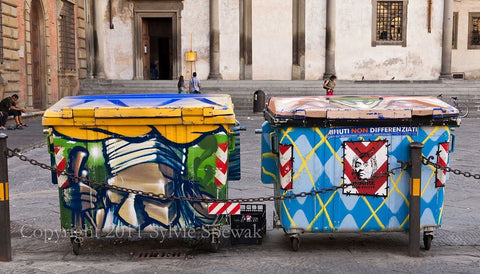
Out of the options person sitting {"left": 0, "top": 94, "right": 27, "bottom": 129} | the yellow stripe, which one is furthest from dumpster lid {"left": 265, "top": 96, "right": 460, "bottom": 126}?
person sitting {"left": 0, "top": 94, "right": 27, "bottom": 129}

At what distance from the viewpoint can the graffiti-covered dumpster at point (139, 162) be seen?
499cm

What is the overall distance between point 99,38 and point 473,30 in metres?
19.8

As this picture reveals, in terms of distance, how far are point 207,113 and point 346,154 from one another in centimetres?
126

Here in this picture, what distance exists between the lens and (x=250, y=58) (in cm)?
2614

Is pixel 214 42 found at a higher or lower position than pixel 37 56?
higher

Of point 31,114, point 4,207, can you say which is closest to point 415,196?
point 4,207

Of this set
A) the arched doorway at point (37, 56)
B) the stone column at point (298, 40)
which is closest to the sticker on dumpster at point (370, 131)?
the arched doorway at point (37, 56)

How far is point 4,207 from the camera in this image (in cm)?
498

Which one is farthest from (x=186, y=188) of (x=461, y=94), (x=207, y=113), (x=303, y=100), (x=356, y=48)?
(x=356, y=48)

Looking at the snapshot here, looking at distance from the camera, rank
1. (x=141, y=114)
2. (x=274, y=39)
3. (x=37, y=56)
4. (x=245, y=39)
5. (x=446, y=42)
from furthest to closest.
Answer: (x=446, y=42) → (x=274, y=39) → (x=245, y=39) → (x=37, y=56) → (x=141, y=114)

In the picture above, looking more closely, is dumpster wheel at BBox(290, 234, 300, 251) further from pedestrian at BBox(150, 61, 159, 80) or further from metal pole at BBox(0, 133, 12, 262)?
pedestrian at BBox(150, 61, 159, 80)

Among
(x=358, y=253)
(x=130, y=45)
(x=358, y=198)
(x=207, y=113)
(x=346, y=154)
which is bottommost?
(x=358, y=253)

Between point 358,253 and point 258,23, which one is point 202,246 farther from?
point 258,23

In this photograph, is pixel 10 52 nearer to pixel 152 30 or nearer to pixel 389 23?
pixel 152 30
